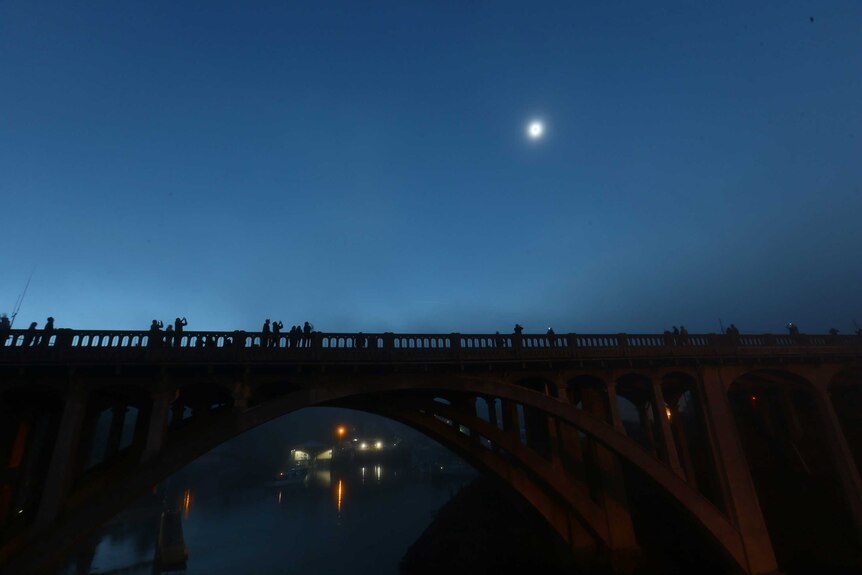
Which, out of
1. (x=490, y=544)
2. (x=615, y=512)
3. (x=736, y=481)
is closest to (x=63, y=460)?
(x=615, y=512)

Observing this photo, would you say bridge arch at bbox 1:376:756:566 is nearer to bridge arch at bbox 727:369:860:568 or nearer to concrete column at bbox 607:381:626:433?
concrete column at bbox 607:381:626:433

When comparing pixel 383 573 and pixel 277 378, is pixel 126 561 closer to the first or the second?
pixel 383 573

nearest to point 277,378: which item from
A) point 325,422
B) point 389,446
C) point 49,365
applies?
point 49,365

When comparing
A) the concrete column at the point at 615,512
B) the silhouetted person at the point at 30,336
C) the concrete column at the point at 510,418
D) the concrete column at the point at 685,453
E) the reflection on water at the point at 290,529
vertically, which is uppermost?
the silhouetted person at the point at 30,336

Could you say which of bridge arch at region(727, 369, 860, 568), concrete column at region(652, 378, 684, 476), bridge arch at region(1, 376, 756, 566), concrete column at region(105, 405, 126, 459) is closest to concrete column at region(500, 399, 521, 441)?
bridge arch at region(1, 376, 756, 566)

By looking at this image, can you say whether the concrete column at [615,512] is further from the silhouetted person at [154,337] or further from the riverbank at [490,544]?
the silhouetted person at [154,337]

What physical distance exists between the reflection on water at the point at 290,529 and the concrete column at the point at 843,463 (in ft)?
91.3

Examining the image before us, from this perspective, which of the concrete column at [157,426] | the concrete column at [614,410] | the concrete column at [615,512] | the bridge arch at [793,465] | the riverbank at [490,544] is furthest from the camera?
the riverbank at [490,544]

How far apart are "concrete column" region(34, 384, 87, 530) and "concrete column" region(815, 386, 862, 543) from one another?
1438 inches

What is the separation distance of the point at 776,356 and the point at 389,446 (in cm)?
11980

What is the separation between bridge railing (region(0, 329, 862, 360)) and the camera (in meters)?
15.0

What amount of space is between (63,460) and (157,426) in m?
2.69

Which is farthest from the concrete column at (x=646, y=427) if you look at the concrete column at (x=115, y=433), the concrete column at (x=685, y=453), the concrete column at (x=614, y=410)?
the concrete column at (x=115, y=433)

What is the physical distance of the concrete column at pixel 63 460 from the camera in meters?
13.3
